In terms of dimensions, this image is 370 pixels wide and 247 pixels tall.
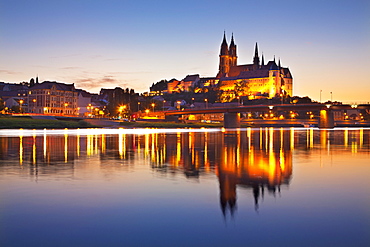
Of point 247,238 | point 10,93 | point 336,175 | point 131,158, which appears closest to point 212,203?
point 247,238

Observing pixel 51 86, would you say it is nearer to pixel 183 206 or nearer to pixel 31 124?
pixel 31 124

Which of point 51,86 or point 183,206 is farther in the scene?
point 51,86

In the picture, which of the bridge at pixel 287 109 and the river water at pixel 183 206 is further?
the bridge at pixel 287 109

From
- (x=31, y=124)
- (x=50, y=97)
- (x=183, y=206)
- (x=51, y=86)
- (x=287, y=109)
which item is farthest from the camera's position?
(x=51, y=86)

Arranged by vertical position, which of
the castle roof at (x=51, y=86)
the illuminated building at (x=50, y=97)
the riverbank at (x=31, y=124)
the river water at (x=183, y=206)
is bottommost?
the river water at (x=183, y=206)

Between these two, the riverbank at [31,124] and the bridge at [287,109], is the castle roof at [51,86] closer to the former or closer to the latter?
the bridge at [287,109]

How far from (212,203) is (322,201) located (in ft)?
12.0

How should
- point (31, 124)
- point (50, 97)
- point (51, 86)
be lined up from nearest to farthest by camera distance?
point (31, 124) < point (50, 97) < point (51, 86)

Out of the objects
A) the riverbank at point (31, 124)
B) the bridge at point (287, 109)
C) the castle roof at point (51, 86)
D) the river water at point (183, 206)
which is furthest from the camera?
the castle roof at point (51, 86)

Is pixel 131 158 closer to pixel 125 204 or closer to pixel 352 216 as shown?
pixel 125 204

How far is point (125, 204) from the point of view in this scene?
12.8m

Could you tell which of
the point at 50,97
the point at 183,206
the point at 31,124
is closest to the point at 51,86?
the point at 50,97

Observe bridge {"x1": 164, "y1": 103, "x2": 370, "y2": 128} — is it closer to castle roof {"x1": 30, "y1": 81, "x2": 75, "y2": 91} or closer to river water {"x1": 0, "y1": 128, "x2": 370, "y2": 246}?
castle roof {"x1": 30, "y1": 81, "x2": 75, "y2": 91}

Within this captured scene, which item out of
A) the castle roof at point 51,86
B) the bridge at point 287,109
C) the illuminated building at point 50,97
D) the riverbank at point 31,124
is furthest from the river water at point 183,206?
the castle roof at point 51,86
